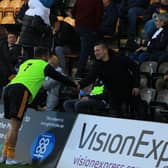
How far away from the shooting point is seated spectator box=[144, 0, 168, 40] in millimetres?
11977

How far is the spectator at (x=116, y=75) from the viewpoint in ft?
30.5

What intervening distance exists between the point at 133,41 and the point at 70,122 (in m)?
4.40

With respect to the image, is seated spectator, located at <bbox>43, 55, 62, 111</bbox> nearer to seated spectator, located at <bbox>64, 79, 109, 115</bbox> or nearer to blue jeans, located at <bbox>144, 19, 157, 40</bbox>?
seated spectator, located at <bbox>64, 79, 109, 115</bbox>

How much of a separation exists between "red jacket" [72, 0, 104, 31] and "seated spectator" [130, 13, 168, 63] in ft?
3.79

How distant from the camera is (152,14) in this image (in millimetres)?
12602

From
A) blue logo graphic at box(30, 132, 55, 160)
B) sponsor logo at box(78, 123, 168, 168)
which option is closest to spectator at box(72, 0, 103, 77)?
blue logo graphic at box(30, 132, 55, 160)

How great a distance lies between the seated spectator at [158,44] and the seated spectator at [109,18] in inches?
50.3

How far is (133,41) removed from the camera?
1266 cm

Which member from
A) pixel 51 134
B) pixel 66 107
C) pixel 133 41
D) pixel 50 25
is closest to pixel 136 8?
pixel 133 41

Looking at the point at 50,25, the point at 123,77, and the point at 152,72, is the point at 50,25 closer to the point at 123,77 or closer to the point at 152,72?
the point at 152,72

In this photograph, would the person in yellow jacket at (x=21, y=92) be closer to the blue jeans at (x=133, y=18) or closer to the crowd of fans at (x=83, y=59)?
the crowd of fans at (x=83, y=59)

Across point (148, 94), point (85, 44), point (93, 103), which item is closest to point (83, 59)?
point (85, 44)

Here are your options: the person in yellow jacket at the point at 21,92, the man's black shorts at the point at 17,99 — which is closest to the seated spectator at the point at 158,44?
the person in yellow jacket at the point at 21,92

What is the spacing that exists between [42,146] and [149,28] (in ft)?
13.7
